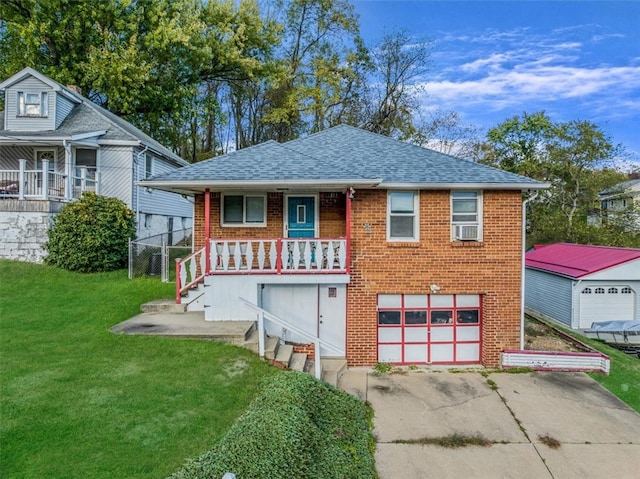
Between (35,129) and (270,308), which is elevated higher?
(35,129)

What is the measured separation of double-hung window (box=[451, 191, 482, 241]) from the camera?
10.8m

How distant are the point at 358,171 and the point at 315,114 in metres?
19.5

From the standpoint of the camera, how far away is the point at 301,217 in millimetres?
11492

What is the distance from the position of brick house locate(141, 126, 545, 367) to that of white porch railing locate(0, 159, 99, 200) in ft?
26.9

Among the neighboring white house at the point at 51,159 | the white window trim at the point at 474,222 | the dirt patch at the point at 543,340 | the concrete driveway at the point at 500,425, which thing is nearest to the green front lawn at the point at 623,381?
the concrete driveway at the point at 500,425

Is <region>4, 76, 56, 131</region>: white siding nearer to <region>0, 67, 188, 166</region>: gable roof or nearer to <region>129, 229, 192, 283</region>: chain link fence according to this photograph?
<region>0, 67, 188, 166</region>: gable roof

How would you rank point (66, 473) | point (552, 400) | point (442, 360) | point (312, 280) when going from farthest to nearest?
1. point (442, 360)
2. point (312, 280)
3. point (552, 400)
4. point (66, 473)

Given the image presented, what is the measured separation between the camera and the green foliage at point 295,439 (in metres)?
4.63

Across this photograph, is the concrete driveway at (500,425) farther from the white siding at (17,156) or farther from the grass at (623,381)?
the white siding at (17,156)

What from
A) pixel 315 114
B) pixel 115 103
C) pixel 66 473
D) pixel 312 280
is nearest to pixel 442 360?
pixel 312 280

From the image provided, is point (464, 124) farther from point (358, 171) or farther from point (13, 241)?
point (13, 241)

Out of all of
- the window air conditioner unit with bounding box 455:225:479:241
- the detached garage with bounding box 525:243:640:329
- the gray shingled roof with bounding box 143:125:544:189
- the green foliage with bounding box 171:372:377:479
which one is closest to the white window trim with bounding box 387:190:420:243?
the gray shingled roof with bounding box 143:125:544:189

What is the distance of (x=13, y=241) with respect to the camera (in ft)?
50.1

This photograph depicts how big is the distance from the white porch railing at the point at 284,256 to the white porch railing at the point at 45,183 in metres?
9.71
